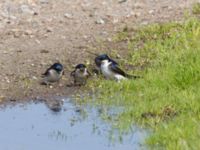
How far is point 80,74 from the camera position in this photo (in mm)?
11211

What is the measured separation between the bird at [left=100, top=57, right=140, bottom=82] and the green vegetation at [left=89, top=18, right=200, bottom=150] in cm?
10

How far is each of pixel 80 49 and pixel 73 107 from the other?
7.74 ft

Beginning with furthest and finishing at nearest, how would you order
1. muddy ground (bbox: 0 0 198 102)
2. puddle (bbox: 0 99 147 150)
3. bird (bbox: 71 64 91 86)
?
muddy ground (bbox: 0 0 198 102) < bird (bbox: 71 64 91 86) < puddle (bbox: 0 99 147 150)

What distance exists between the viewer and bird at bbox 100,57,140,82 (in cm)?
1138

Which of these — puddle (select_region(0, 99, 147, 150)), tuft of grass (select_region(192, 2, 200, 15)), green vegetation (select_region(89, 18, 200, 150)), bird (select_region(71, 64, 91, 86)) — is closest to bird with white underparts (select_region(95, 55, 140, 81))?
green vegetation (select_region(89, 18, 200, 150))

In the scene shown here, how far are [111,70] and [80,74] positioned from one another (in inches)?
17.3

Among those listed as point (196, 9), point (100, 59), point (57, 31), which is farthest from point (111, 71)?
point (196, 9)

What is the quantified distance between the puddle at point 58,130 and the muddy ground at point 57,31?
73 cm

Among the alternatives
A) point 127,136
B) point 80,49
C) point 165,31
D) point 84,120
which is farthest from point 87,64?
point 127,136

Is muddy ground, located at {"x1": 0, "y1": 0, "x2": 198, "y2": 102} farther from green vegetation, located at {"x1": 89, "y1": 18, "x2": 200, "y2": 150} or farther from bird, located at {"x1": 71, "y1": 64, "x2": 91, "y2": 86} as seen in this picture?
green vegetation, located at {"x1": 89, "y1": 18, "x2": 200, "y2": 150}

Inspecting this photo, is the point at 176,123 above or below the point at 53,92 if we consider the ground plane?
above

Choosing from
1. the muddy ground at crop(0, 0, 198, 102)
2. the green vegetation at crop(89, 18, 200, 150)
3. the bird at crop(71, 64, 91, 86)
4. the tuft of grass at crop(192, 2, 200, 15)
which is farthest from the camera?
the tuft of grass at crop(192, 2, 200, 15)

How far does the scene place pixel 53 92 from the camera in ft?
37.2

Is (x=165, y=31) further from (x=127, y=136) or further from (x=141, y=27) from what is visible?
(x=127, y=136)
